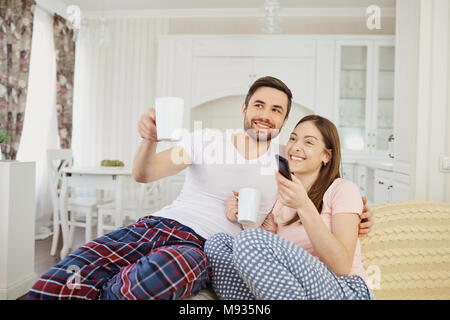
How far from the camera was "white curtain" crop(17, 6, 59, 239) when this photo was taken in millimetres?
3215

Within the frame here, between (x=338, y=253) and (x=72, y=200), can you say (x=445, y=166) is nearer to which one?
(x=338, y=253)

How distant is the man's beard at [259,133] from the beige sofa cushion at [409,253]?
440mm

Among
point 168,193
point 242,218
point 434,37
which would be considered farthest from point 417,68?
point 168,193

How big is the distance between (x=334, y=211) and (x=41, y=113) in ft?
10.5

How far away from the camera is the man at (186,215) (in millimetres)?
835

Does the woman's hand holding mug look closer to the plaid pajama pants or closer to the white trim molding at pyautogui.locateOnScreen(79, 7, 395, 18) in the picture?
the plaid pajama pants

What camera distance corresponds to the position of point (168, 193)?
3426 mm

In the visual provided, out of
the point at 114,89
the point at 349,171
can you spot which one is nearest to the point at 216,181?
the point at 349,171

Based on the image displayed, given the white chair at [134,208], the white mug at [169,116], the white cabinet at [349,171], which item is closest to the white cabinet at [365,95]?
the white cabinet at [349,171]

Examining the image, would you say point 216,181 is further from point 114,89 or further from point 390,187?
point 114,89

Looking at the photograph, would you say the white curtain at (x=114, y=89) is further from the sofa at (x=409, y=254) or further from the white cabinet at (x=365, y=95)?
the sofa at (x=409, y=254)

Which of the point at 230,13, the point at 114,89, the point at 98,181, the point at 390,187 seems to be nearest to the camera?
the point at 390,187

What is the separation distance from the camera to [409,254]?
1.12m
